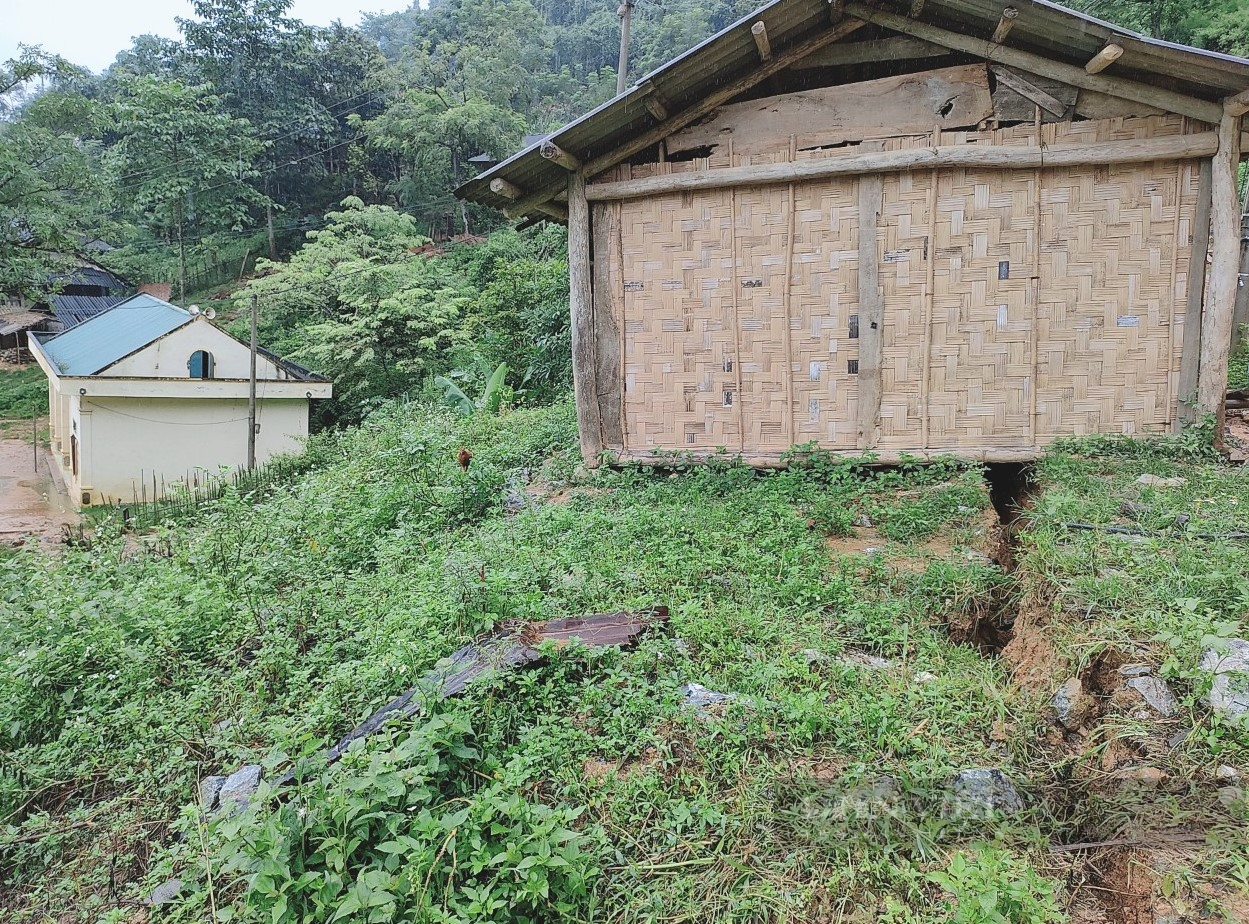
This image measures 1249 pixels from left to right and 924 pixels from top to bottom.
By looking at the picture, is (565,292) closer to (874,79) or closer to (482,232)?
(874,79)

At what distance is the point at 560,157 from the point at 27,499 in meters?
16.0

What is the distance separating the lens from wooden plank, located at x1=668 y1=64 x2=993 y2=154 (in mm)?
5602

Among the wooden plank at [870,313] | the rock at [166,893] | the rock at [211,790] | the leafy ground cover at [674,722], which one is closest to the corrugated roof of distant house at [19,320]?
the leafy ground cover at [674,722]

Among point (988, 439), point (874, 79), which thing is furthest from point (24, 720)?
point (874, 79)

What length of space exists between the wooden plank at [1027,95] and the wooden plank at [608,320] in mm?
3083

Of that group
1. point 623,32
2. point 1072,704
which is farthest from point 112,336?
point 1072,704

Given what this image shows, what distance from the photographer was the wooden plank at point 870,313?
5758 millimetres

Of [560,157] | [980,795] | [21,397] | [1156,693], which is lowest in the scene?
[980,795]

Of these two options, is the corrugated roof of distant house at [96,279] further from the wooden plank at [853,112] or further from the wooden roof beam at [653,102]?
the wooden plank at [853,112]

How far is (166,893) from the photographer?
101 inches

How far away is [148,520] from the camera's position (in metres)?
10.6

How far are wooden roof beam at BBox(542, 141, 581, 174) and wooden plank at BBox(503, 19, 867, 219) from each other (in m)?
0.12

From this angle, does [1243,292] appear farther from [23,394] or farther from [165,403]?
[23,394]

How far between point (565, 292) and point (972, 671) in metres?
11.9
